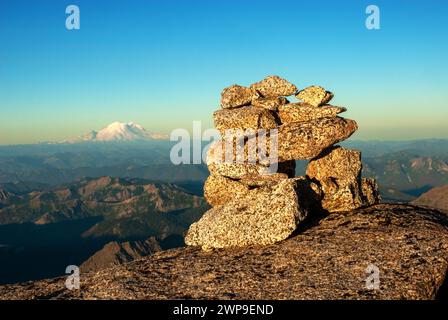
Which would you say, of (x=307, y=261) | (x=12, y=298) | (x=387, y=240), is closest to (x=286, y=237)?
(x=307, y=261)

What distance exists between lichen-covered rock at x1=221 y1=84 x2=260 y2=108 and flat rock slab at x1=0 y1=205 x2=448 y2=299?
1821 centimetres

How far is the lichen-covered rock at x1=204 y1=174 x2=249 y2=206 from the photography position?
4844 centimetres

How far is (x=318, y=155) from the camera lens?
48969 millimetres

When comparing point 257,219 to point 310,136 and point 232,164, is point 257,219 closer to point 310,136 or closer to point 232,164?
point 232,164

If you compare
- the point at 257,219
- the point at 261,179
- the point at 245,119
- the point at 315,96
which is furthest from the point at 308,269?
the point at 315,96

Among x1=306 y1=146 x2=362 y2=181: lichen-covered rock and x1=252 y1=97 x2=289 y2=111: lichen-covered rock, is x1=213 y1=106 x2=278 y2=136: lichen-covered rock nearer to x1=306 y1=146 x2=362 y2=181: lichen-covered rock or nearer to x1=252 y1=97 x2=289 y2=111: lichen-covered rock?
x1=252 y1=97 x2=289 y2=111: lichen-covered rock

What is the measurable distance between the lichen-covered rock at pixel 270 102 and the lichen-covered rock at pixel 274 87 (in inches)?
38.0

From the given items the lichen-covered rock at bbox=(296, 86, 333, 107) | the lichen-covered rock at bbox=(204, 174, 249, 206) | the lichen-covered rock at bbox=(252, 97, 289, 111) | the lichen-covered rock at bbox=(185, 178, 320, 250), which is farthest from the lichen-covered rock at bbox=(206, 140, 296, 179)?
the lichen-covered rock at bbox=(296, 86, 333, 107)

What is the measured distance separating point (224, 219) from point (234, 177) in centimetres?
754

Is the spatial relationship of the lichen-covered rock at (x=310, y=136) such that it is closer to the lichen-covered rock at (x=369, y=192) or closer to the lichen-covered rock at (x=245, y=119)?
the lichen-covered rock at (x=245, y=119)

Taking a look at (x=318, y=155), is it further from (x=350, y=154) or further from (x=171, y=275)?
(x=171, y=275)

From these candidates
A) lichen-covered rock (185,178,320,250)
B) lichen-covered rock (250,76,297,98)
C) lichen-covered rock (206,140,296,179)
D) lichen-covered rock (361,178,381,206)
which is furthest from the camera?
lichen-covered rock (250,76,297,98)

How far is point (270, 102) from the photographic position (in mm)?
51312

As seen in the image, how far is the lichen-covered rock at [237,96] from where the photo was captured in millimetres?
52969
